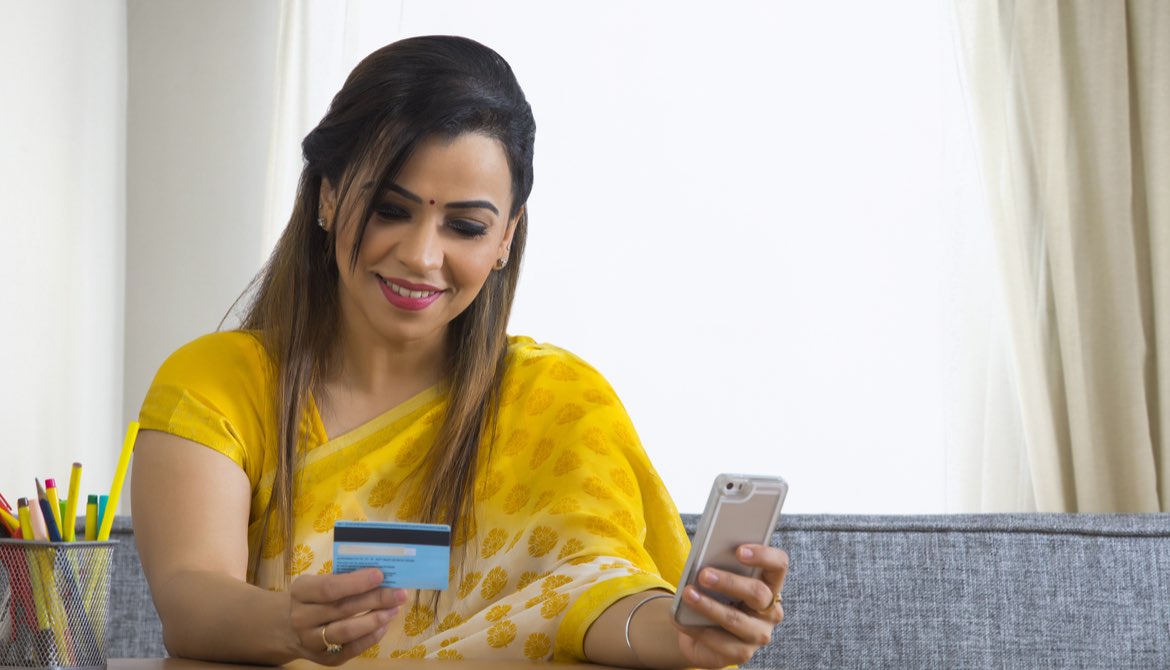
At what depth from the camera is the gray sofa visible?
1694 mm

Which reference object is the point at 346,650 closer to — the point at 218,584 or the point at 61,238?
the point at 218,584

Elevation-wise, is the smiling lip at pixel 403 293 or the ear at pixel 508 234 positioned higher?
the ear at pixel 508 234

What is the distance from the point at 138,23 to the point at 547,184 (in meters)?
1.00

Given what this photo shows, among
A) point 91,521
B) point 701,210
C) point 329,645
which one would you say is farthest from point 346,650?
point 701,210

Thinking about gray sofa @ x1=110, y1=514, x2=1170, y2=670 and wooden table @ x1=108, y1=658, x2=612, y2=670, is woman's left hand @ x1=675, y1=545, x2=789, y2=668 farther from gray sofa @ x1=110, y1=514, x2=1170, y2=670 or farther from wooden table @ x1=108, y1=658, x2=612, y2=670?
gray sofa @ x1=110, y1=514, x2=1170, y2=670

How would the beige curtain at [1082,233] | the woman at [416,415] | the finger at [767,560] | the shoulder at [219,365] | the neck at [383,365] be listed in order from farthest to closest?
1. the beige curtain at [1082,233]
2. the neck at [383,365]
3. the shoulder at [219,365]
4. the woman at [416,415]
5. the finger at [767,560]

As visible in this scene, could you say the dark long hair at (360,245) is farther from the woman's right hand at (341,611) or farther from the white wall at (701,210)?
the white wall at (701,210)

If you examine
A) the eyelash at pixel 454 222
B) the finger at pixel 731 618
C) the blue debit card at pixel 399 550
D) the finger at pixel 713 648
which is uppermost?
the eyelash at pixel 454 222

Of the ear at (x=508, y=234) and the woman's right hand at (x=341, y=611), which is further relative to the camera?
the ear at (x=508, y=234)

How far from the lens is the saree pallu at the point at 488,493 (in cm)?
125

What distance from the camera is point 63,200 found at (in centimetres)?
224

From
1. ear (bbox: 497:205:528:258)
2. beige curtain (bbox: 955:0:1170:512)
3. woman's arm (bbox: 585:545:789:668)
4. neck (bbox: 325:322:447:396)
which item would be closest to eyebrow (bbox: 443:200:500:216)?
ear (bbox: 497:205:528:258)

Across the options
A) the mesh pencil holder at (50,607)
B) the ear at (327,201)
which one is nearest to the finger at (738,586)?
the mesh pencil holder at (50,607)

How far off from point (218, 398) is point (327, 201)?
0.28m
